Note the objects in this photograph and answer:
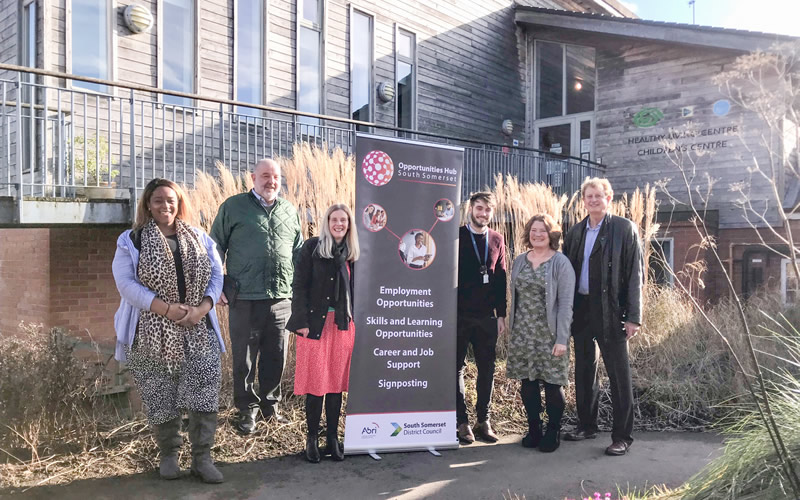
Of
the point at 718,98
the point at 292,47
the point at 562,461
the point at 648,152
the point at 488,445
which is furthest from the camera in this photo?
the point at 648,152

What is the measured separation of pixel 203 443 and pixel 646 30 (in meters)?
12.1

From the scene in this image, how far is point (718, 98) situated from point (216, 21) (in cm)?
942

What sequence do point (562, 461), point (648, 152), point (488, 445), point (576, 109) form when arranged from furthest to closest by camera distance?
point (576, 109) → point (648, 152) → point (488, 445) → point (562, 461)

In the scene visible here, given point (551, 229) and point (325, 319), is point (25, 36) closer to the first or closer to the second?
point (325, 319)

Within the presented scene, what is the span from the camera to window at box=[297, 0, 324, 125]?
10.8 m

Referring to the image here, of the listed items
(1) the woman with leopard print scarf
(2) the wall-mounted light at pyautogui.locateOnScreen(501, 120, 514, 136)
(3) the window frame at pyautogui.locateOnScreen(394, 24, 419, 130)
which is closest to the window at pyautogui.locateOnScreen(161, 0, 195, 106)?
(3) the window frame at pyautogui.locateOnScreen(394, 24, 419, 130)

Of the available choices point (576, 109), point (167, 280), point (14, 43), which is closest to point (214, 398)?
point (167, 280)

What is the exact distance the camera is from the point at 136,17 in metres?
8.34

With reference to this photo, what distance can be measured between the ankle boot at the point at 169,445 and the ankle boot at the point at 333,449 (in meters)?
0.97

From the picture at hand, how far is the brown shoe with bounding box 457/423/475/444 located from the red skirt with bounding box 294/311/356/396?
105cm

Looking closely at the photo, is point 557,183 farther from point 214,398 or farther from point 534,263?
point 214,398

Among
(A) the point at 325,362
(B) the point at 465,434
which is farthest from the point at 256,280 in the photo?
(B) the point at 465,434

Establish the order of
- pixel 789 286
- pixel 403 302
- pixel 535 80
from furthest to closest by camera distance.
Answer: pixel 535 80, pixel 789 286, pixel 403 302

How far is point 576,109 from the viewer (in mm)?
15039
